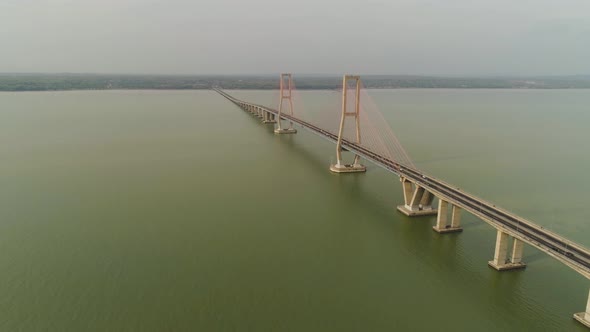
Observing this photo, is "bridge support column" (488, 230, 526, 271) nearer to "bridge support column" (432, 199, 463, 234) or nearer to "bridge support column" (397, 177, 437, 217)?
"bridge support column" (432, 199, 463, 234)

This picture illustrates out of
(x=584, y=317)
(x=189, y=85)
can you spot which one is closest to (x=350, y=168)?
(x=584, y=317)

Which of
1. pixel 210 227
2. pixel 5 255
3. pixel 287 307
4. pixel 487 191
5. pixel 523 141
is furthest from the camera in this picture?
pixel 523 141

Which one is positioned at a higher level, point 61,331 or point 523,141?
point 523,141

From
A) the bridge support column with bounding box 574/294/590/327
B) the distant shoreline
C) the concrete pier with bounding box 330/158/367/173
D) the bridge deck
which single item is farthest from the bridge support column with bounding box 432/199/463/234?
the distant shoreline

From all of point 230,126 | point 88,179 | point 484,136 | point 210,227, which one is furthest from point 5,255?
point 484,136

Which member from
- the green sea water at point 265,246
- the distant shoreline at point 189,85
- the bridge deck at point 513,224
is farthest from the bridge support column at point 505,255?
the distant shoreline at point 189,85

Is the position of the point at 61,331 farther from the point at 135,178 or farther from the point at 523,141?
the point at 523,141

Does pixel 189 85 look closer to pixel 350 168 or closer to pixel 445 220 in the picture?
pixel 350 168
